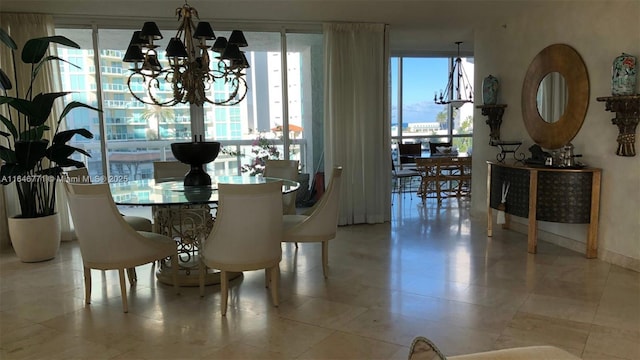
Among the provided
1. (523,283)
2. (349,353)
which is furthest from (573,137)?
(349,353)

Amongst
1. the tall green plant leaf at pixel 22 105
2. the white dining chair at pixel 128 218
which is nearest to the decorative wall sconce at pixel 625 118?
the white dining chair at pixel 128 218

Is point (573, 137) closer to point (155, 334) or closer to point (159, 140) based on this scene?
point (155, 334)

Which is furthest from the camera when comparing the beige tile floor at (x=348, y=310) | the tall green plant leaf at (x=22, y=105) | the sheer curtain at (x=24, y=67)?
the sheer curtain at (x=24, y=67)

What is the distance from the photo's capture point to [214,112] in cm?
561

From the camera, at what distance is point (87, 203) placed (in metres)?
3.01

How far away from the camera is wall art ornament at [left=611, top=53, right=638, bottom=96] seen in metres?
3.74

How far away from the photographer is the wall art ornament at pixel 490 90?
554 centimetres

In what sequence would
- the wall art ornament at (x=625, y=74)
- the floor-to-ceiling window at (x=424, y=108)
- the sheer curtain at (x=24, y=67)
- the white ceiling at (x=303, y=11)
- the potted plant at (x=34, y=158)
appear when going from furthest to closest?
the floor-to-ceiling window at (x=424, y=108), the sheer curtain at (x=24, y=67), the white ceiling at (x=303, y=11), the potted plant at (x=34, y=158), the wall art ornament at (x=625, y=74)

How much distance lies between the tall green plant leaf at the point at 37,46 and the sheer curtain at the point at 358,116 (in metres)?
2.79

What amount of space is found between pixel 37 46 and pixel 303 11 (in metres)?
2.62

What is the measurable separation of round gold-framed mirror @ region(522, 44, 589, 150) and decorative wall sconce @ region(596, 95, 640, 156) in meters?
0.45

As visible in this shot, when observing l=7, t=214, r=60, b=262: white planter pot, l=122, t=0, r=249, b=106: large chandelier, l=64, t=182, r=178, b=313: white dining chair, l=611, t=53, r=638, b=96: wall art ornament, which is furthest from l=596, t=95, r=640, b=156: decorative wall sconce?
l=7, t=214, r=60, b=262: white planter pot

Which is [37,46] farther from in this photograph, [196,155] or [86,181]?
[196,155]

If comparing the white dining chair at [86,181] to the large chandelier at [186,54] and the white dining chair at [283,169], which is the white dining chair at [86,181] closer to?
the large chandelier at [186,54]
